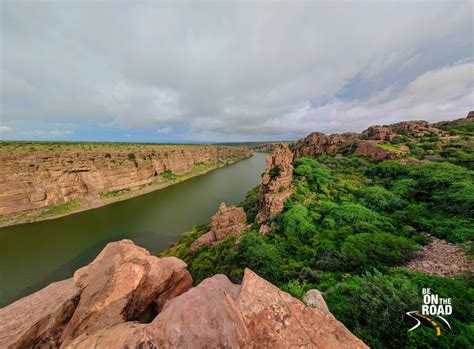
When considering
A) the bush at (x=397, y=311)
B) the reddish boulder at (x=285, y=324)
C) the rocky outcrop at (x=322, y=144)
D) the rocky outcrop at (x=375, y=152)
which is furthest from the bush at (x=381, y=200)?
the rocky outcrop at (x=322, y=144)

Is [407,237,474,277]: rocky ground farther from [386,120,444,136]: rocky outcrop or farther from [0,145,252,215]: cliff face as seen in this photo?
[0,145,252,215]: cliff face

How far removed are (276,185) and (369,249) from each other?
10319mm

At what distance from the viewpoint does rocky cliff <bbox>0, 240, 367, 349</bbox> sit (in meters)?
3.38

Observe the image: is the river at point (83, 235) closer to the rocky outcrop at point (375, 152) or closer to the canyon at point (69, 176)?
the canyon at point (69, 176)

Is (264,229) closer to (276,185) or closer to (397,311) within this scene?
(276,185)

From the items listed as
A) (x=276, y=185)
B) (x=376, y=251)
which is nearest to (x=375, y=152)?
(x=276, y=185)

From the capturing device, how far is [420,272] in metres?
7.46

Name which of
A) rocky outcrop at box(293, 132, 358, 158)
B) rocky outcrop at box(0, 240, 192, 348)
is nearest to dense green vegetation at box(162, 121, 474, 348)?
rocky outcrop at box(0, 240, 192, 348)

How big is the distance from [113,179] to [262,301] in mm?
44708

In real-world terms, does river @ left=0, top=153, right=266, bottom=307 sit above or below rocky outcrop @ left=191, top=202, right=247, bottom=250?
below

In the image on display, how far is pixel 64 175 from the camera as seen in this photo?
3134 cm

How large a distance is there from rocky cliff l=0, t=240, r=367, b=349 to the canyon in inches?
1226

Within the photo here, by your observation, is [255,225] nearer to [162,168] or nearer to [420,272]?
[420,272]

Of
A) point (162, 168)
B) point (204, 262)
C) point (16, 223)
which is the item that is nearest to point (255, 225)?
point (204, 262)
